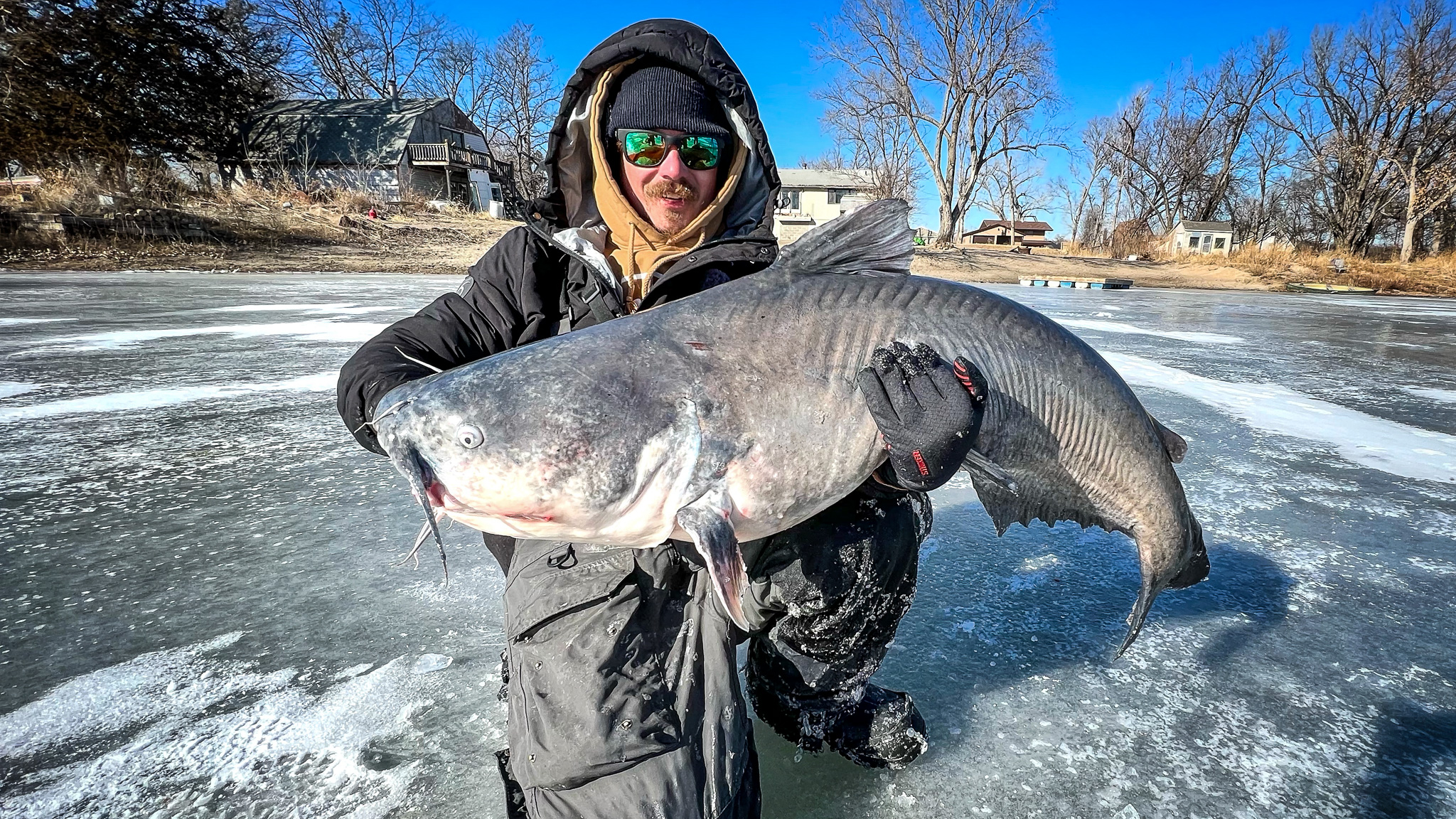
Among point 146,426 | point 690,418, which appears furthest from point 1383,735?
point 146,426

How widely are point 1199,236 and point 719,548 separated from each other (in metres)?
49.4

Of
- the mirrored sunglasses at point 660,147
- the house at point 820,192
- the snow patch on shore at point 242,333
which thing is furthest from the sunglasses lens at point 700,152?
the house at point 820,192

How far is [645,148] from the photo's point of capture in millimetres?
2246

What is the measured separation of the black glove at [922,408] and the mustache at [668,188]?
100cm

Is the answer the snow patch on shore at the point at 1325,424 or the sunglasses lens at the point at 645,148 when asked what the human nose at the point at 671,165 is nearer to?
the sunglasses lens at the point at 645,148

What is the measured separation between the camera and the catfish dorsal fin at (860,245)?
1683 mm

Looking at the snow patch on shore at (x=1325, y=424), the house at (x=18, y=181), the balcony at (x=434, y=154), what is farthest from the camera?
the balcony at (x=434, y=154)

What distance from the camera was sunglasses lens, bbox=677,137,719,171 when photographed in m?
2.25

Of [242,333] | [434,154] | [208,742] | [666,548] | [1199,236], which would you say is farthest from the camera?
[1199,236]

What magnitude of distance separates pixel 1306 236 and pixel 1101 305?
44812 mm

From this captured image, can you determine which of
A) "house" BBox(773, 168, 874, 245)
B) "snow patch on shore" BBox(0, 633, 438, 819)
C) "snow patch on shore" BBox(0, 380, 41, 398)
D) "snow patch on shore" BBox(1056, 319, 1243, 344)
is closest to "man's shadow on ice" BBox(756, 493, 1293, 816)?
"snow patch on shore" BBox(0, 633, 438, 819)

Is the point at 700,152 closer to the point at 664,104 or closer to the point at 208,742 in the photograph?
the point at 664,104

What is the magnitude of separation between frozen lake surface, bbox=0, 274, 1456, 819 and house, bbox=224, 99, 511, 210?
30336 millimetres

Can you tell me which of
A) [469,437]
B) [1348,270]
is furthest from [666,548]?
[1348,270]
